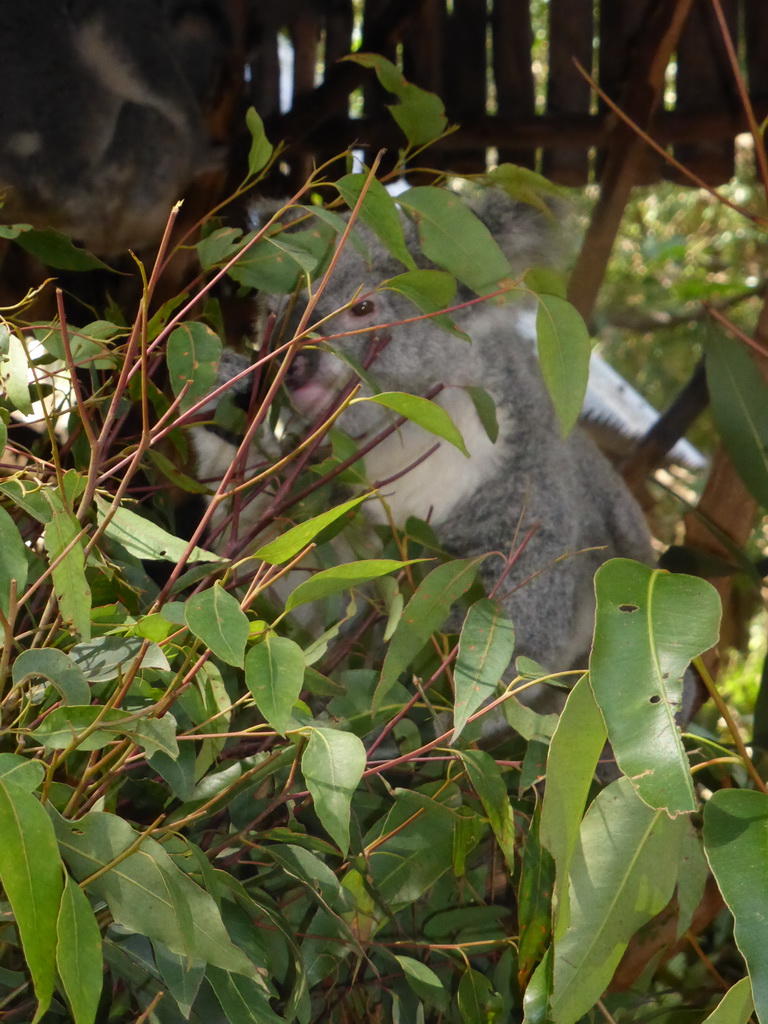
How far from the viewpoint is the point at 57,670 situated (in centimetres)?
57

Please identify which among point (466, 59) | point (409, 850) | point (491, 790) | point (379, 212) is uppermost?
point (379, 212)

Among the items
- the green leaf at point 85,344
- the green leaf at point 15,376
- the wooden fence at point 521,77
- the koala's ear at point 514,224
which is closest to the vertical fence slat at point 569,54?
the wooden fence at point 521,77

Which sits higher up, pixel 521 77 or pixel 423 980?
pixel 521 77

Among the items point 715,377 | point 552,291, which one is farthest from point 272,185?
point 552,291

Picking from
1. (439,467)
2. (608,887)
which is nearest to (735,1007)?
(608,887)

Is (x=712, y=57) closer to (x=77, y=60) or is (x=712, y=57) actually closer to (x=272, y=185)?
(x=272, y=185)

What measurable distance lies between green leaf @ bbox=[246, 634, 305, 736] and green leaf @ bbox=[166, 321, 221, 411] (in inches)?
8.6

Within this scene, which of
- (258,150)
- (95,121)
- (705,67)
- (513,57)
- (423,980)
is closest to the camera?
(423,980)

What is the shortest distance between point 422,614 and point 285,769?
18 centimetres

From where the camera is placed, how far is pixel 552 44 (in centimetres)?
229

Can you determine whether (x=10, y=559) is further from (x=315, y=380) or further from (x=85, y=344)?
(x=315, y=380)

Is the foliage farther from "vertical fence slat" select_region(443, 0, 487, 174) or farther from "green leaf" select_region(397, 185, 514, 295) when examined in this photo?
"vertical fence slat" select_region(443, 0, 487, 174)

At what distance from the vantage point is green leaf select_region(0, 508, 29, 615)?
601 mm

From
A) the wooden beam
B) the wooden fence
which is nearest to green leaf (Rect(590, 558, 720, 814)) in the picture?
the wooden beam
